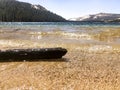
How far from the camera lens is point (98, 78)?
10.6m

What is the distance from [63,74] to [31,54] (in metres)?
3.97

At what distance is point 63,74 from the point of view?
1122cm

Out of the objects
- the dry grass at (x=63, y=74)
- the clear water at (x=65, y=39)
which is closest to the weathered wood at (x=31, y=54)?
the dry grass at (x=63, y=74)

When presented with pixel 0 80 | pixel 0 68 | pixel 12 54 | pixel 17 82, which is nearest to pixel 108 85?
pixel 17 82

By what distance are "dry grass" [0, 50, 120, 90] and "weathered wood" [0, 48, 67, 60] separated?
609mm

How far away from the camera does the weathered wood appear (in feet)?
47.8

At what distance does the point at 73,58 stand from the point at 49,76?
4.71m

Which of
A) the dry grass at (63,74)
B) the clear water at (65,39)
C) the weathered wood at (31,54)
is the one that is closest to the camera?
the dry grass at (63,74)

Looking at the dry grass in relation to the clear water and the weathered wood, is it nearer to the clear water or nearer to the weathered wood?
the weathered wood

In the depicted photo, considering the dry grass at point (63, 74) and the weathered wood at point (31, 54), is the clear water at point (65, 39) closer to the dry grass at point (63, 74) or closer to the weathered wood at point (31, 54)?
the weathered wood at point (31, 54)

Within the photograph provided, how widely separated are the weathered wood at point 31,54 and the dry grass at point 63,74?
609mm

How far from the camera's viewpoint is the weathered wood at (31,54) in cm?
1458

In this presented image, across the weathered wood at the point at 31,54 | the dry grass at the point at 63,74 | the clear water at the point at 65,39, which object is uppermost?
the weathered wood at the point at 31,54

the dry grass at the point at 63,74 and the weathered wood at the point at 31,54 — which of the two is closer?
the dry grass at the point at 63,74
